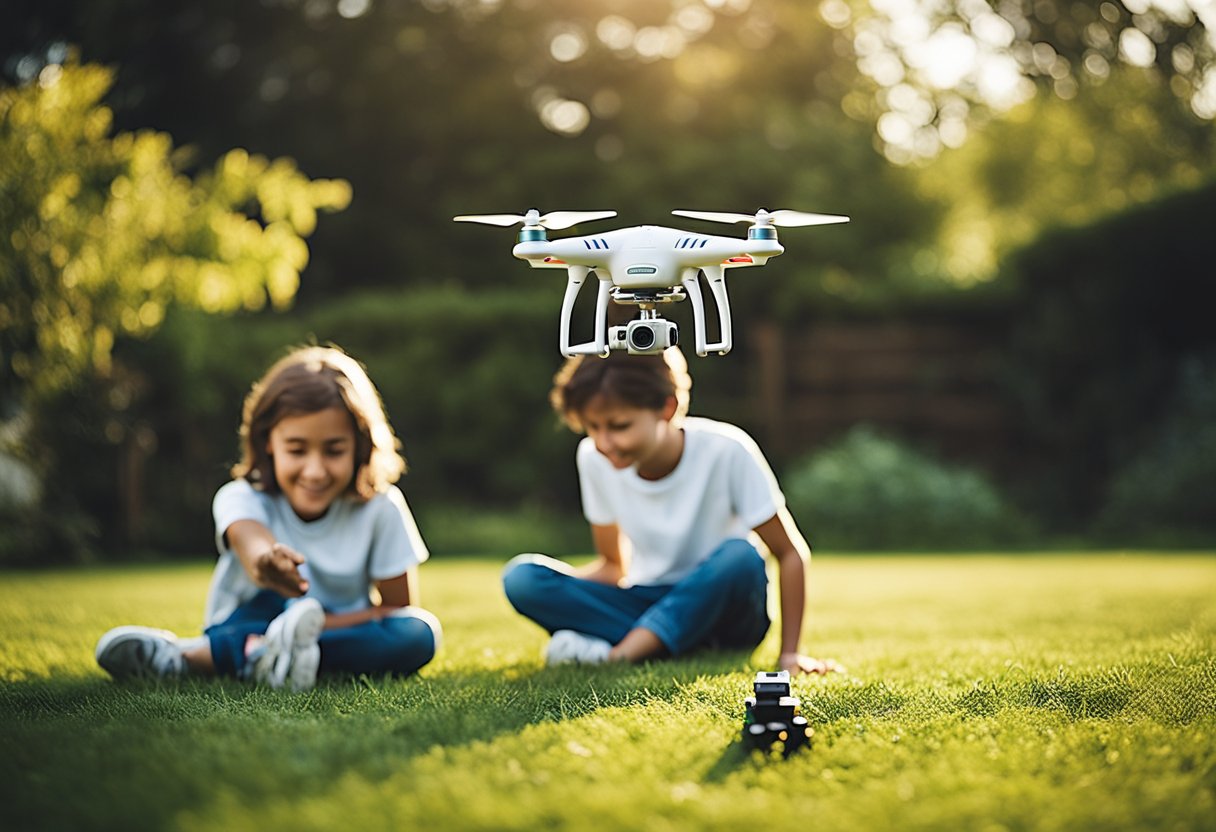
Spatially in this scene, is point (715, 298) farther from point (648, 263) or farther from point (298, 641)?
point (298, 641)

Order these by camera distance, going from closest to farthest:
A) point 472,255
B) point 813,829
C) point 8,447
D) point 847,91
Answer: point 813,829, point 8,447, point 472,255, point 847,91

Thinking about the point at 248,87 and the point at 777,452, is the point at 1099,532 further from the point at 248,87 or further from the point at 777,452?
the point at 248,87

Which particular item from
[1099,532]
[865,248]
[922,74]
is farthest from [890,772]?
[922,74]

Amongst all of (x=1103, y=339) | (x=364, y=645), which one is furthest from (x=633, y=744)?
(x=1103, y=339)

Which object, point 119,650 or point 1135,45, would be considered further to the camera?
point 1135,45

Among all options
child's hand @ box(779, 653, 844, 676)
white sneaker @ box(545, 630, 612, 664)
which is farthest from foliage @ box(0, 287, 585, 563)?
child's hand @ box(779, 653, 844, 676)

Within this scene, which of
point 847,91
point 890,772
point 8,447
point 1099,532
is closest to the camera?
point 890,772

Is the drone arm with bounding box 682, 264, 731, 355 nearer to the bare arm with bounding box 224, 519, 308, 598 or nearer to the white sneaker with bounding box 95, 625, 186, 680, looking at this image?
the bare arm with bounding box 224, 519, 308, 598
